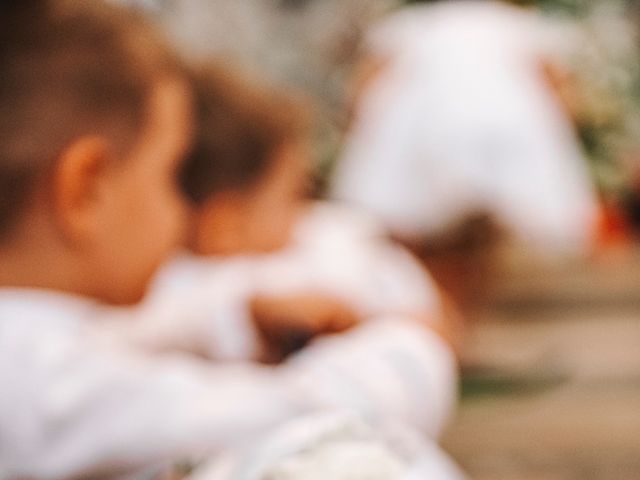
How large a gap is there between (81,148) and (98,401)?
18cm

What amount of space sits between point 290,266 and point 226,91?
24cm

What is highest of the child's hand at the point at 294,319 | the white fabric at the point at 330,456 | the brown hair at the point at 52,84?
the brown hair at the point at 52,84

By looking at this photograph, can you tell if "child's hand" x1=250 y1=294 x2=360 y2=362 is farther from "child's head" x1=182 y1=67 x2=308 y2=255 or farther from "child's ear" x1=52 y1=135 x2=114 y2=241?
"child's head" x1=182 y1=67 x2=308 y2=255

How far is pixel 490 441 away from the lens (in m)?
1.63

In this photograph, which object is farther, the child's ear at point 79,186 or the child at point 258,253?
the child at point 258,253

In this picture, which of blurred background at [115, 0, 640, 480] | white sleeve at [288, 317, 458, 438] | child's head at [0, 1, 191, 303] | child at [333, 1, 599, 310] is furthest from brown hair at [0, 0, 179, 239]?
child at [333, 1, 599, 310]

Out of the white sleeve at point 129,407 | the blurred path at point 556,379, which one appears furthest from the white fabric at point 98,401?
the blurred path at point 556,379

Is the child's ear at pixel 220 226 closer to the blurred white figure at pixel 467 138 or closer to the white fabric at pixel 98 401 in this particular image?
the white fabric at pixel 98 401

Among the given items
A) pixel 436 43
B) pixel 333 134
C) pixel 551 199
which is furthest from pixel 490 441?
pixel 333 134

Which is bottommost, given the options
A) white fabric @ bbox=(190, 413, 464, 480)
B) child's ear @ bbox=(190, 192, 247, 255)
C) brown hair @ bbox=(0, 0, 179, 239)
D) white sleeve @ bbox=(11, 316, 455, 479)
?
child's ear @ bbox=(190, 192, 247, 255)

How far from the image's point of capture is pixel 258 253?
128 centimetres

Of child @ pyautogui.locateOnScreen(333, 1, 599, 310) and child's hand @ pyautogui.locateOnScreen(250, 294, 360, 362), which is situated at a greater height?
child's hand @ pyautogui.locateOnScreen(250, 294, 360, 362)

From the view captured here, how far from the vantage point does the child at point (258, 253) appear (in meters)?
0.87

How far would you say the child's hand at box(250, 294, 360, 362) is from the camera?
0.84 meters
